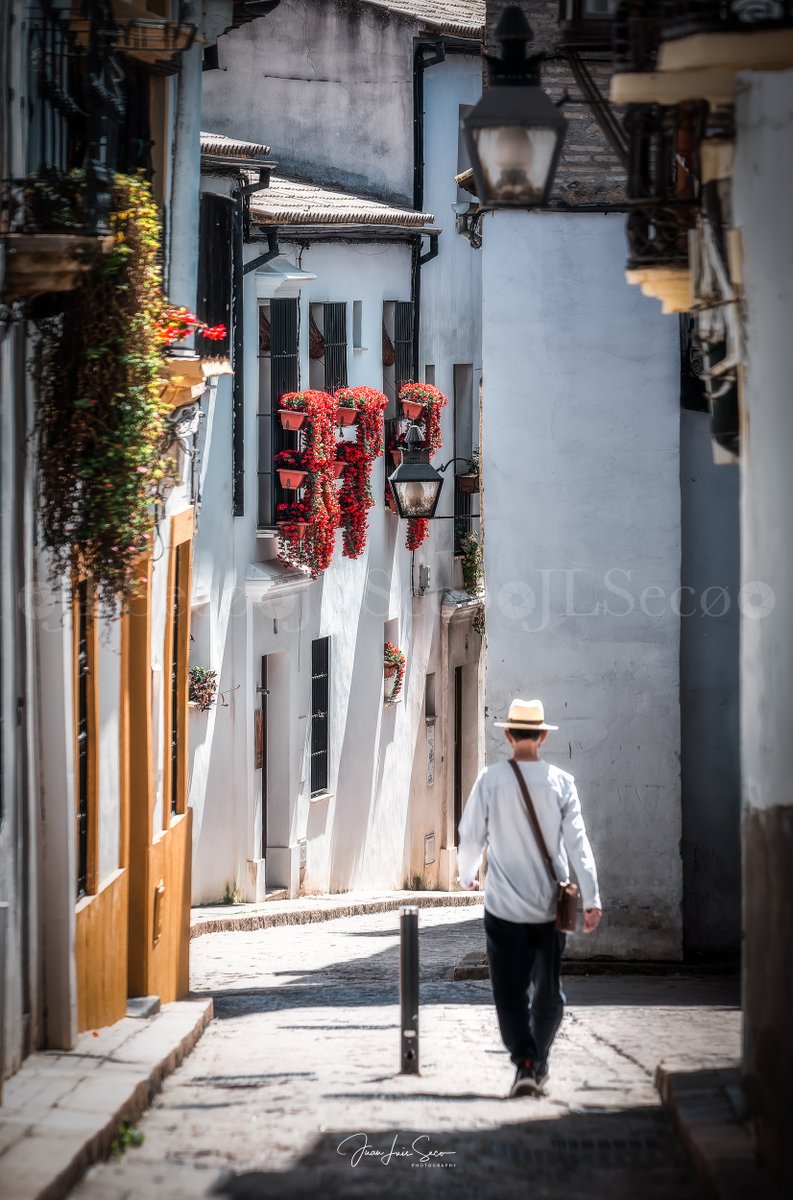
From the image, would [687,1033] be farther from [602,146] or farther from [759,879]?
[602,146]

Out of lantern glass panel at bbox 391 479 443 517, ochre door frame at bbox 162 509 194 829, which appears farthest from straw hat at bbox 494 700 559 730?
lantern glass panel at bbox 391 479 443 517

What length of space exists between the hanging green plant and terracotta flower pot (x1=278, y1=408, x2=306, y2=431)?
10.8 meters

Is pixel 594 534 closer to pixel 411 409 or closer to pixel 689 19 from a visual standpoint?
pixel 689 19

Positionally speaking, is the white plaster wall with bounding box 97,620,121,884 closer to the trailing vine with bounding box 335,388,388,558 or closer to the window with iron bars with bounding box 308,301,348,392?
the trailing vine with bounding box 335,388,388,558

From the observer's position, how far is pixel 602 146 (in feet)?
41.6

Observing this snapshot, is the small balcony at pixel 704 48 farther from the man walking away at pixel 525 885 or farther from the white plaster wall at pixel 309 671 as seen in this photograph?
the white plaster wall at pixel 309 671

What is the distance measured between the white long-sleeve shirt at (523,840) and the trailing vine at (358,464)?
504 inches

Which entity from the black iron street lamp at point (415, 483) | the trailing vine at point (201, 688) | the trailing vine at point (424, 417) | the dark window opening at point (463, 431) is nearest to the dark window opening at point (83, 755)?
the trailing vine at point (201, 688)

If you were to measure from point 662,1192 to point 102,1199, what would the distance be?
6.32 feet

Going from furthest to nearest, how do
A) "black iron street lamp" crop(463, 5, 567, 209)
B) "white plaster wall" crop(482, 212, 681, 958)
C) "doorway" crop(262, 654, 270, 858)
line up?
"doorway" crop(262, 654, 270, 858), "white plaster wall" crop(482, 212, 681, 958), "black iron street lamp" crop(463, 5, 567, 209)

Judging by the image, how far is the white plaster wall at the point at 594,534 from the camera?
1280 centimetres

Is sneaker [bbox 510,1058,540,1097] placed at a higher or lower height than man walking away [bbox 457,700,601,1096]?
lower

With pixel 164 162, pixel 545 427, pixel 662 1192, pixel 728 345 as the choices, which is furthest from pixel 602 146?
pixel 662 1192

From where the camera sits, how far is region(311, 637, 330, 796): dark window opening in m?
21.6
